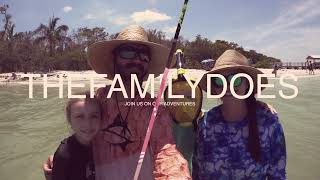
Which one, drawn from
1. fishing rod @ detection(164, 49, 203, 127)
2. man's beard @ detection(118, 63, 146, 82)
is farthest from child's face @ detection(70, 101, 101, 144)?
fishing rod @ detection(164, 49, 203, 127)

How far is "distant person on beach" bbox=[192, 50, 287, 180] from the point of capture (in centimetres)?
281

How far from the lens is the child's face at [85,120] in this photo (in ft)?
7.67

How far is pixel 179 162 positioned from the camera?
211cm

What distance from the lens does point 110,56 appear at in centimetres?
291

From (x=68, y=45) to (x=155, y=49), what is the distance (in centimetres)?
5370

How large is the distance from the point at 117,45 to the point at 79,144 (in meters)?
0.79

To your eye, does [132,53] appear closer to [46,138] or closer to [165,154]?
[165,154]

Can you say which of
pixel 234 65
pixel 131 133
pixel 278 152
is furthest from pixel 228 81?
pixel 131 133

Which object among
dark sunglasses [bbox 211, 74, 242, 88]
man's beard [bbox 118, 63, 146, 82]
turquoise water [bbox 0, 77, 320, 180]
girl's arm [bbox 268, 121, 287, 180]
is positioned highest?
man's beard [bbox 118, 63, 146, 82]

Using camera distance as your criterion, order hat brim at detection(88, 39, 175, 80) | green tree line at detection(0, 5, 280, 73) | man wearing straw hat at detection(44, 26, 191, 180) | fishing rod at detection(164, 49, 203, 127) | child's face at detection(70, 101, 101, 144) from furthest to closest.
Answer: green tree line at detection(0, 5, 280, 73), fishing rod at detection(164, 49, 203, 127), hat brim at detection(88, 39, 175, 80), child's face at detection(70, 101, 101, 144), man wearing straw hat at detection(44, 26, 191, 180)

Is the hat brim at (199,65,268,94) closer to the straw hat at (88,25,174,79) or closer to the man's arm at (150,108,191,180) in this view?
the straw hat at (88,25,174,79)

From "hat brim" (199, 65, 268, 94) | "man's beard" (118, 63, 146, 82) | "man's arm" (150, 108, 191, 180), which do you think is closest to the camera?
"man's arm" (150, 108, 191, 180)

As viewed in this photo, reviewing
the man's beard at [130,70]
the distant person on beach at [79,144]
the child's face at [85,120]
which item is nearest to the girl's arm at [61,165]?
the distant person on beach at [79,144]

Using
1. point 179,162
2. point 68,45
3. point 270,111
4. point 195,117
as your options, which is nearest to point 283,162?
point 270,111
